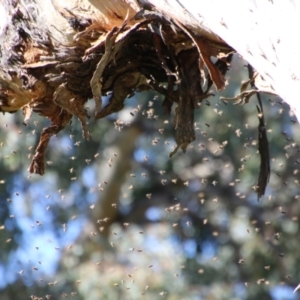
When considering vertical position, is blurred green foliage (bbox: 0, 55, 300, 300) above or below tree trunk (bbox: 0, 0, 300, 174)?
below

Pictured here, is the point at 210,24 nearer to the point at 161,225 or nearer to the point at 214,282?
the point at 214,282

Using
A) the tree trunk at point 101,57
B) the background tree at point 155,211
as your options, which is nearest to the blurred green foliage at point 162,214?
the background tree at point 155,211

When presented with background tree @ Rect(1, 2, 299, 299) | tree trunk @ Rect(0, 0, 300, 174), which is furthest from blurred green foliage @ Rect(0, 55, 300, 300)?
tree trunk @ Rect(0, 0, 300, 174)

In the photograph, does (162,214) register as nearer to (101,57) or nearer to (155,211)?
(155,211)

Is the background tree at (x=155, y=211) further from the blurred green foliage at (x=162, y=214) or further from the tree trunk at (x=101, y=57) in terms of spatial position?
the tree trunk at (x=101, y=57)

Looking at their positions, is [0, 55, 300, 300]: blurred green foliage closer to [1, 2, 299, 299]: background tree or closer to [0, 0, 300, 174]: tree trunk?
[1, 2, 299, 299]: background tree

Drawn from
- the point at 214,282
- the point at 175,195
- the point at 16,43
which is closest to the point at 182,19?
the point at 16,43

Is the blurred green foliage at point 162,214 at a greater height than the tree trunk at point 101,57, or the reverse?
the tree trunk at point 101,57

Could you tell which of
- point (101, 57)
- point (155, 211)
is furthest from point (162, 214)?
point (101, 57)
